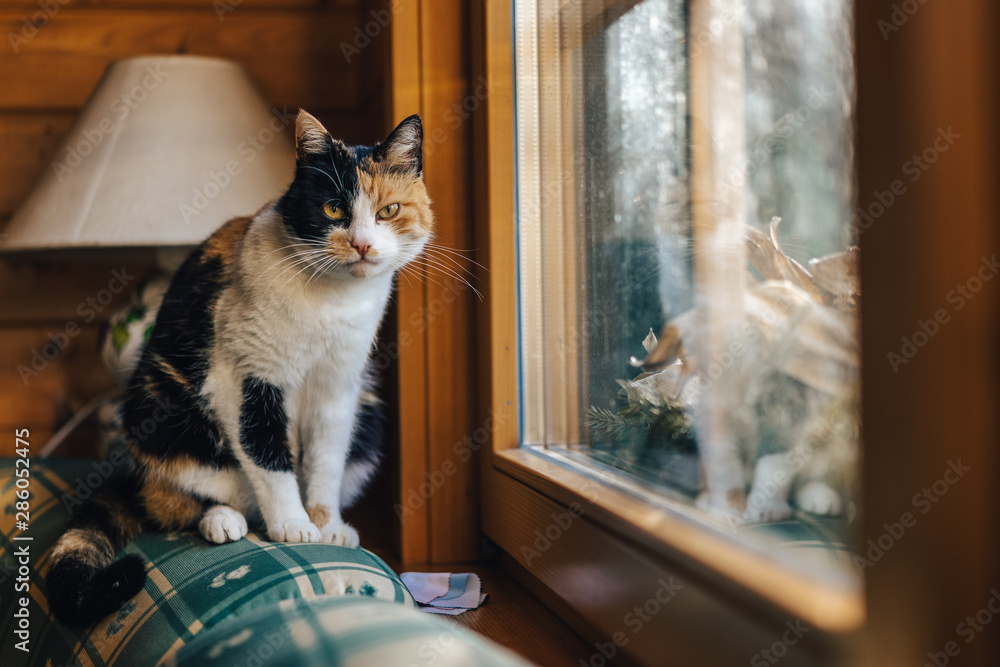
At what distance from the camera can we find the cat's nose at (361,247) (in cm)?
84

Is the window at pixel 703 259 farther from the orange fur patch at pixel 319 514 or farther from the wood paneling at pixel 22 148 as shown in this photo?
the wood paneling at pixel 22 148

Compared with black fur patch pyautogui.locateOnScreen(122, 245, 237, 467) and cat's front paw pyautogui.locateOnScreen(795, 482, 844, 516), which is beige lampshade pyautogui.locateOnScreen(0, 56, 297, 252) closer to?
black fur patch pyautogui.locateOnScreen(122, 245, 237, 467)

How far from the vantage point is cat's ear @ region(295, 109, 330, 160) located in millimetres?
848

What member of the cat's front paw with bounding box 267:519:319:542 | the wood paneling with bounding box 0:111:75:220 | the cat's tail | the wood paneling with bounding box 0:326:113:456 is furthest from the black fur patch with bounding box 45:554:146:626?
the wood paneling with bounding box 0:111:75:220

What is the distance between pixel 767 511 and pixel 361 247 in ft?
1.76

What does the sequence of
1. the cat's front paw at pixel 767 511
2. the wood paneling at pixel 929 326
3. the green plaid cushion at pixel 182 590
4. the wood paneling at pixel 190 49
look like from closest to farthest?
1. the wood paneling at pixel 929 326
2. the cat's front paw at pixel 767 511
3. the green plaid cushion at pixel 182 590
4. the wood paneling at pixel 190 49

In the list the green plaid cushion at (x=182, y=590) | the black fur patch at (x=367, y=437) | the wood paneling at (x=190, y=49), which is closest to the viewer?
the green plaid cushion at (x=182, y=590)

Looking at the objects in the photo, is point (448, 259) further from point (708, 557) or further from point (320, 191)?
point (708, 557)

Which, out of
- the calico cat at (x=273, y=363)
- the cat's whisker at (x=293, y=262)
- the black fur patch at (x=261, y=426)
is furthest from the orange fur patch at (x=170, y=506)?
the cat's whisker at (x=293, y=262)

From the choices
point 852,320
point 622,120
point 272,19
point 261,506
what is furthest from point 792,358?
point 272,19

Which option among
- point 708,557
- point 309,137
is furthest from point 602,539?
point 309,137

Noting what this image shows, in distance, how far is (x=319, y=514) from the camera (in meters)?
0.95

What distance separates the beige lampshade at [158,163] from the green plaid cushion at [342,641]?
3.01 feet

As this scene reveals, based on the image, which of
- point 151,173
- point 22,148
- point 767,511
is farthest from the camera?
→ point 22,148
